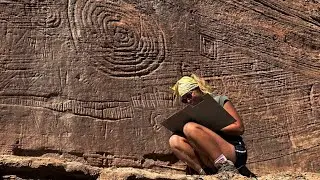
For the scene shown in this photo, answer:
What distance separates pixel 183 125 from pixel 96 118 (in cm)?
70

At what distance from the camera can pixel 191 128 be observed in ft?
19.8

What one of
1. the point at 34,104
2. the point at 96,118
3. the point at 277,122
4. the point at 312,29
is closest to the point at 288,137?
the point at 277,122

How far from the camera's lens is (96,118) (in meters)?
6.52

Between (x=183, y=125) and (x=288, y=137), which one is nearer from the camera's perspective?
(x=183, y=125)

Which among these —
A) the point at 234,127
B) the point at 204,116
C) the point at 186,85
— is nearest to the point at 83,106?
the point at 186,85

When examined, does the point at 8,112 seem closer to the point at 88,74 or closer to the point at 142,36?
the point at 88,74

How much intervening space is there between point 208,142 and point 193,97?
0.33 meters

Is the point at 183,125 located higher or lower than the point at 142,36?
lower

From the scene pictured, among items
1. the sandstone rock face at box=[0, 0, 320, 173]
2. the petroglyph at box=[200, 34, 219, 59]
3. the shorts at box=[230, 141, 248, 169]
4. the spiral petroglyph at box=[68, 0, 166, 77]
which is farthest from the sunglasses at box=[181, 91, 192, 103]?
the petroglyph at box=[200, 34, 219, 59]

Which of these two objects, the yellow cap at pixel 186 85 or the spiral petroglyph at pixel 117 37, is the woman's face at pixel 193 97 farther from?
the spiral petroglyph at pixel 117 37

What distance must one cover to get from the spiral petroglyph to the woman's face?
0.76 meters

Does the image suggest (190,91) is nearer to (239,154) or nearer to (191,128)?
(191,128)

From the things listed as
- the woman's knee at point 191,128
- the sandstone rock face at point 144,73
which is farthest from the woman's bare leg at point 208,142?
the sandstone rock face at point 144,73

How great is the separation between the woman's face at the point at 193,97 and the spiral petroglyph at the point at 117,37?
0.76 metres
